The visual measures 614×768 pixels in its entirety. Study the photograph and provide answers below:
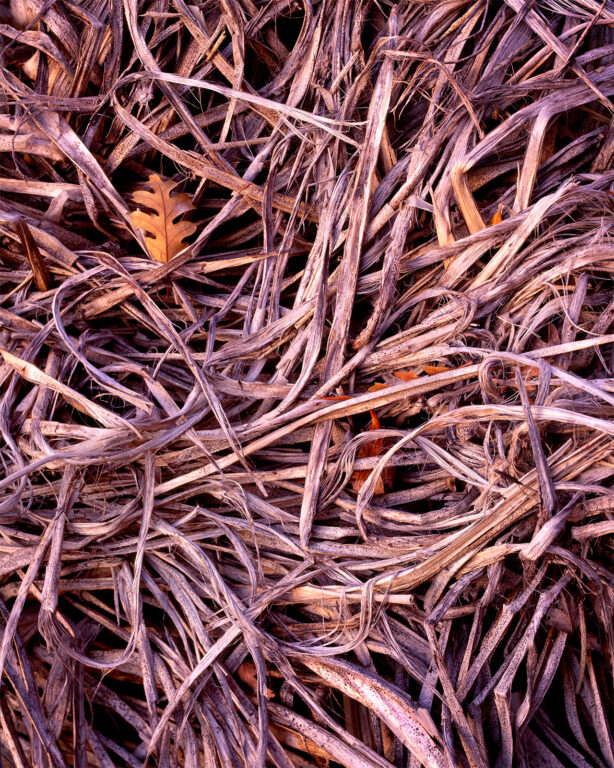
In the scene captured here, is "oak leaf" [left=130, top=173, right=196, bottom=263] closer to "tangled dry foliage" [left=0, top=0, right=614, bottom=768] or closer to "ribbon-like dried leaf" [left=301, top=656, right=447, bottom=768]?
"tangled dry foliage" [left=0, top=0, right=614, bottom=768]

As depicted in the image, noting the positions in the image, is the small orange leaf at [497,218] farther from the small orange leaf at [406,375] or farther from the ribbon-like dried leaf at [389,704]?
the ribbon-like dried leaf at [389,704]

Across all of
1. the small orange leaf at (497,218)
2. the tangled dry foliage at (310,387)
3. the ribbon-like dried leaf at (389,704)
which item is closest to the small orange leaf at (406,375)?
the tangled dry foliage at (310,387)

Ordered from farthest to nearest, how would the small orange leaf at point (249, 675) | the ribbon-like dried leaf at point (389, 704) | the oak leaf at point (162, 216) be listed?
the oak leaf at point (162, 216) → the small orange leaf at point (249, 675) → the ribbon-like dried leaf at point (389, 704)

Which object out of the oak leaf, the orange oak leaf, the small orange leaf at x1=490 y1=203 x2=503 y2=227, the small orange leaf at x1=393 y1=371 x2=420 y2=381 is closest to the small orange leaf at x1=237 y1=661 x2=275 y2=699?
the orange oak leaf

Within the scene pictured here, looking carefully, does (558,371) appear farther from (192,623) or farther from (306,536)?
(192,623)

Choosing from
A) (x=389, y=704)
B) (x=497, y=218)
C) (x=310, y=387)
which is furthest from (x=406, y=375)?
(x=389, y=704)
